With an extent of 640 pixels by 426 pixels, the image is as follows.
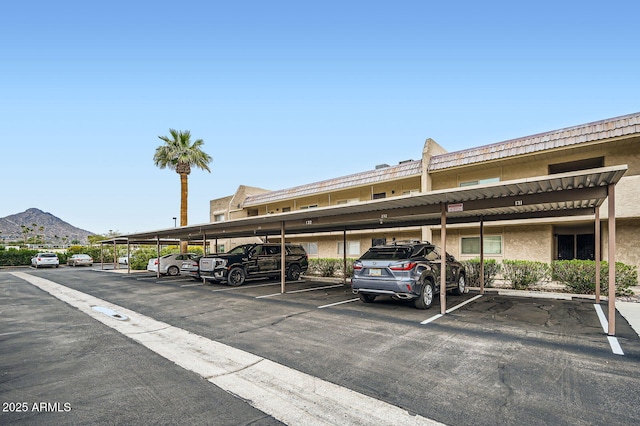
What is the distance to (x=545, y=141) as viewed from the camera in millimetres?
14344

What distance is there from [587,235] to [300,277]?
14.6 m

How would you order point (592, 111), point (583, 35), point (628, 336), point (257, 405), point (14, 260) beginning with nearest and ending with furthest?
point (257, 405) < point (628, 336) < point (583, 35) < point (592, 111) < point (14, 260)

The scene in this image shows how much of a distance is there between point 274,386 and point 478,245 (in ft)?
52.9

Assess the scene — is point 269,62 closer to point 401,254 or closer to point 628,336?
point 401,254

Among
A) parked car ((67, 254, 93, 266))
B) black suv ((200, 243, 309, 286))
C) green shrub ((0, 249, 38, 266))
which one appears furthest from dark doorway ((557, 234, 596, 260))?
green shrub ((0, 249, 38, 266))

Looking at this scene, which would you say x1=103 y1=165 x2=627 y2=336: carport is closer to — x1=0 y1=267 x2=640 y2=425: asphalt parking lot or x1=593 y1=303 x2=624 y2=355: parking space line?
x1=593 y1=303 x2=624 y2=355: parking space line

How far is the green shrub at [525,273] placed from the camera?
12859mm

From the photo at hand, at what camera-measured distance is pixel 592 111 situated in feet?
48.5

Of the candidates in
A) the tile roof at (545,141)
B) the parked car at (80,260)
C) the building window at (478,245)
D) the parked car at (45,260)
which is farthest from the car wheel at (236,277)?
the parked car at (45,260)

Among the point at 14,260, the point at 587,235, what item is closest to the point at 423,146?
the point at 587,235

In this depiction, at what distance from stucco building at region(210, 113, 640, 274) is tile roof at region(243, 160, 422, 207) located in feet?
0.23

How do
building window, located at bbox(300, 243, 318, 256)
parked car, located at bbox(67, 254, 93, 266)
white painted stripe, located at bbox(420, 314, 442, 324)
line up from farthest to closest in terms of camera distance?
parked car, located at bbox(67, 254, 93, 266), building window, located at bbox(300, 243, 318, 256), white painted stripe, located at bbox(420, 314, 442, 324)

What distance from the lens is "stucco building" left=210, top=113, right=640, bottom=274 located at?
1320cm

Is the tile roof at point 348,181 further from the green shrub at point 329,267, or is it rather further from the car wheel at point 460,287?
the car wheel at point 460,287
